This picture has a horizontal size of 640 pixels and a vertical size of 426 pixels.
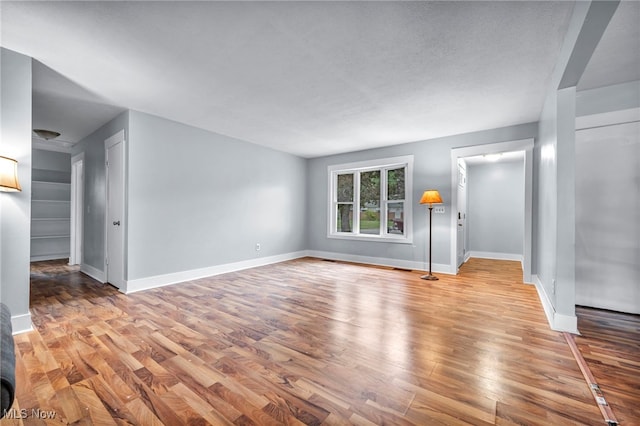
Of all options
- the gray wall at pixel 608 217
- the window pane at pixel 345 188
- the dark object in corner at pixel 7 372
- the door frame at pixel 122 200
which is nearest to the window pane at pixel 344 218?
the window pane at pixel 345 188

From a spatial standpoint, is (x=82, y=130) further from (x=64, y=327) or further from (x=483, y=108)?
(x=483, y=108)

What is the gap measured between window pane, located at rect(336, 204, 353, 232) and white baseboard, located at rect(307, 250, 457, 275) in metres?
0.63

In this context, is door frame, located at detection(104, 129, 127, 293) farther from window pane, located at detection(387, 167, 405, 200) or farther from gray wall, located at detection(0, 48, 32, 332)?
window pane, located at detection(387, 167, 405, 200)

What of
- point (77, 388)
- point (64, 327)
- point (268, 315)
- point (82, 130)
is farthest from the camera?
point (82, 130)

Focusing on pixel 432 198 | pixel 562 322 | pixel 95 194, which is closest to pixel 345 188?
pixel 432 198

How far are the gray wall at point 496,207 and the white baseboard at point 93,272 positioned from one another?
7.98m

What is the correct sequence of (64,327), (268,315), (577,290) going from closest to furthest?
(64,327)
(268,315)
(577,290)

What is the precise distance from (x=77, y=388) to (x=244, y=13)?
108 inches

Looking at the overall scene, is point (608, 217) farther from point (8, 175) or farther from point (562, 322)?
point (8, 175)

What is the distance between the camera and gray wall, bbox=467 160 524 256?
22.2ft

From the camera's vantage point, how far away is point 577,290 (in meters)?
3.38

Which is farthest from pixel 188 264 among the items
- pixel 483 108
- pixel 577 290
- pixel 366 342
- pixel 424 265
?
pixel 577 290

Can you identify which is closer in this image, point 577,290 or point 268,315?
point 268,315

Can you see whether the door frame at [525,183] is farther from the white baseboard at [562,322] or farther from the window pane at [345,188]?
the window pane at [345,188]
